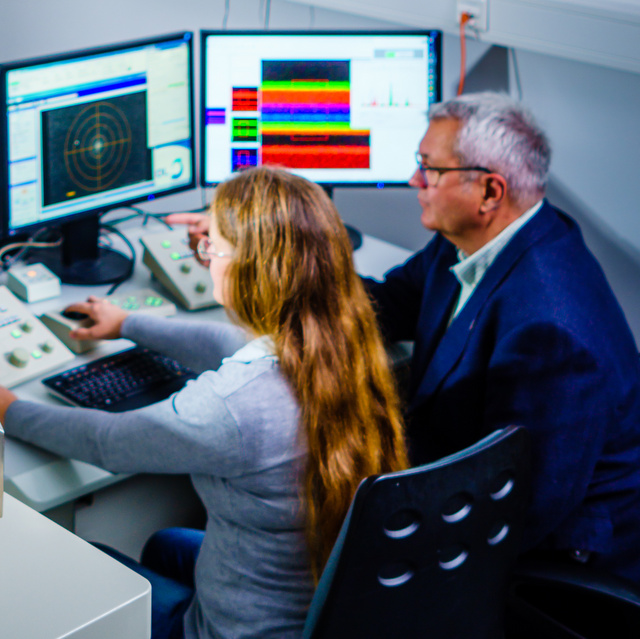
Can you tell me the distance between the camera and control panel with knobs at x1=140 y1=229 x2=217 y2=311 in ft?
5.83

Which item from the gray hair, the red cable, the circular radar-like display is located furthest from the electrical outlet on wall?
the circular radar-like display


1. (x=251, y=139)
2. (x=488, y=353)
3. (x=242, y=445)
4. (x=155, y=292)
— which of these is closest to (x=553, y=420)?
(x=488, y=353)

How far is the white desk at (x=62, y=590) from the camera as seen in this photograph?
405 mm

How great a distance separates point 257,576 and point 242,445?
0.21m

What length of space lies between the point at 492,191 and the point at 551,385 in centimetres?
42

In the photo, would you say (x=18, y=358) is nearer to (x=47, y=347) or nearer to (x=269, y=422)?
(x=47, y=347)

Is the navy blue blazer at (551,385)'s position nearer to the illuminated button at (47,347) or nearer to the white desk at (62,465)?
the white desk at (62,465)

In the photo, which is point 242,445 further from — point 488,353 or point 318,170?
point 318,170

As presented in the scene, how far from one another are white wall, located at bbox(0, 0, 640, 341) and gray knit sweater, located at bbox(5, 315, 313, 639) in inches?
41.2

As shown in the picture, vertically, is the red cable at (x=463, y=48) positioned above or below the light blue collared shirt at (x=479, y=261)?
above

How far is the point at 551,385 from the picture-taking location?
4.17 feet

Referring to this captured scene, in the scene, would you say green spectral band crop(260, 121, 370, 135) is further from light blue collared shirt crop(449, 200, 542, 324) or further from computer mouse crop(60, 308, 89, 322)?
computer mouse crop(60, 308, 89, 322)

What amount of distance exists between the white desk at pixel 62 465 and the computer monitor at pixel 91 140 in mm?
70

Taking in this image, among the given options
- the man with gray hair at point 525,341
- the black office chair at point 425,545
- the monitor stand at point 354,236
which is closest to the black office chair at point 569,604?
the man with gray hair at point 525,341
